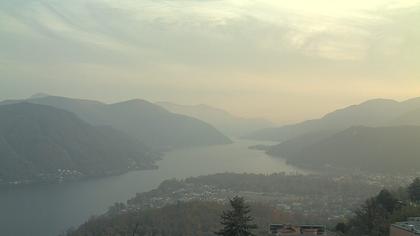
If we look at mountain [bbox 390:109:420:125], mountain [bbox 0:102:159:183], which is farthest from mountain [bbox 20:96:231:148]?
mountain [bbox 390:109:420:125]

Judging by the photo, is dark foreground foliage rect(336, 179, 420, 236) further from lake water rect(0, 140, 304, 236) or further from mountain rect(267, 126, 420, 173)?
mountain rect(267, 126, 420, 173)

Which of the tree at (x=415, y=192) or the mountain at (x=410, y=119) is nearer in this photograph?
the tree at (x=415, y=192)

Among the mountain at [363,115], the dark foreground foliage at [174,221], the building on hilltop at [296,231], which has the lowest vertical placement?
the dark foreground foliage at [174,221]

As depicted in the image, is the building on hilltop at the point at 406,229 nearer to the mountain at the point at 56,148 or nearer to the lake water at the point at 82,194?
the lake water at the point at 82,194

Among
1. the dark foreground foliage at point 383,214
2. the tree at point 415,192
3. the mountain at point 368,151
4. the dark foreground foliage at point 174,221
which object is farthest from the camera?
the mountain at point 368,151

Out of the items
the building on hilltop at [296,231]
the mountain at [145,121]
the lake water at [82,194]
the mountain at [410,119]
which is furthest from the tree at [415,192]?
the mountain at [145,121]

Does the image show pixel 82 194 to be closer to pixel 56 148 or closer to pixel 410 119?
pixel 56 148
